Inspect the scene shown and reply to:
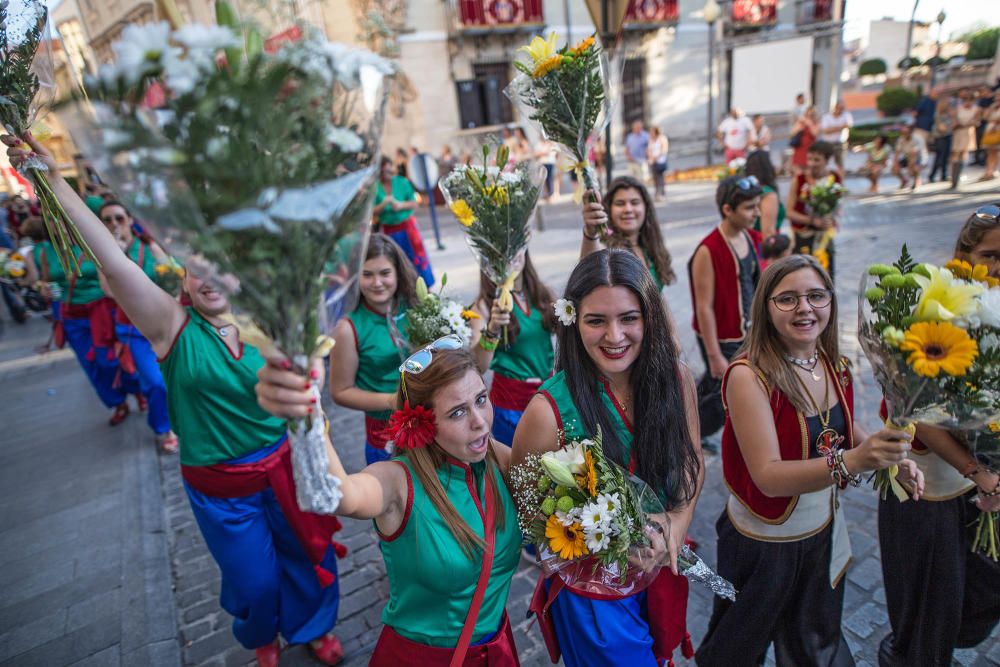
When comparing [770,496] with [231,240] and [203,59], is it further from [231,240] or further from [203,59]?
[203,59]

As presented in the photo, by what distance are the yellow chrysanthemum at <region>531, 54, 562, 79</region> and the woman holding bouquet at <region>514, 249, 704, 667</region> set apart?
1.40 metres

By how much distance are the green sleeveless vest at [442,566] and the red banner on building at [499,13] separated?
21.1 metres

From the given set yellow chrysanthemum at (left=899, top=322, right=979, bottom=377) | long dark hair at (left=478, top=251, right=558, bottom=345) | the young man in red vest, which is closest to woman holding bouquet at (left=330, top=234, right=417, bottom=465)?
long dark hair at (left=478, top=251, right=558, bottom=345)

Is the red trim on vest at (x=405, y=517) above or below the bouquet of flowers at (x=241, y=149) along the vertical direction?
below

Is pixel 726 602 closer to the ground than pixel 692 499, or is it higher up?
closer to the ground

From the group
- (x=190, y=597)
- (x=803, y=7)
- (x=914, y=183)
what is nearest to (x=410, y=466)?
(x=190, y=597)

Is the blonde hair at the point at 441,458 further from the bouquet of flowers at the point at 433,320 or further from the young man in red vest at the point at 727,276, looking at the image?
the young man in red vest at the point at 727,276

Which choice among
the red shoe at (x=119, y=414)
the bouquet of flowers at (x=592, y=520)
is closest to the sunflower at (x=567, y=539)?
the bouquet of flowers at (x=592, y=520)

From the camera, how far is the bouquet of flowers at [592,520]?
5.75 feet

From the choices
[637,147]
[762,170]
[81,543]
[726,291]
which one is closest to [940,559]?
[726,291]

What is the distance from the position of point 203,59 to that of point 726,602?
2.67 m

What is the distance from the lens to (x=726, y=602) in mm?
2410

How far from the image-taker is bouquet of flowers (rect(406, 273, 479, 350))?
9.68 feet

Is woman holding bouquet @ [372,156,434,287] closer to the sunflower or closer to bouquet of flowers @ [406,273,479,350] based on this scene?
bouquet of flowers @ [406,273,479,350]
